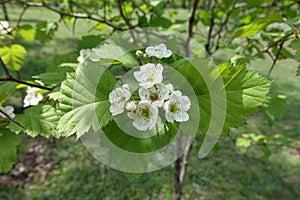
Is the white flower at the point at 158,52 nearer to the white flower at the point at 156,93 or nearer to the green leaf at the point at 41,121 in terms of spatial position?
the white flower at the point at 156,93

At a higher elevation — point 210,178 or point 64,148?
point 210,178


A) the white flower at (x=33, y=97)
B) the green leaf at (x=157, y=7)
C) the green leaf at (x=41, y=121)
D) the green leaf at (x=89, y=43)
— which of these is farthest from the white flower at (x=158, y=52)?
the green leaf at (x=157, y=7)

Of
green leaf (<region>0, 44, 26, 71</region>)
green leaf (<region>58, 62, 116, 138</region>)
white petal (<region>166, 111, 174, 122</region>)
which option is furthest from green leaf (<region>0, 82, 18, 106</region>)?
green leaf (<region>0, 44, 26, 71</region>)

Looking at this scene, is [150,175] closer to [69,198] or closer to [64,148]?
[69,198]

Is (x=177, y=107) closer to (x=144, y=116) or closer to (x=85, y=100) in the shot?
(x=144, y=116)

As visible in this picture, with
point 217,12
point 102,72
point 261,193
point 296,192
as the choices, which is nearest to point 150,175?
point 261,193

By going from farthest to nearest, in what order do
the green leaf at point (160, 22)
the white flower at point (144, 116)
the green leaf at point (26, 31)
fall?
the green leaf at point (26, 31) → the green leaf at point (160, 22) → the white flower at point (144, 116)

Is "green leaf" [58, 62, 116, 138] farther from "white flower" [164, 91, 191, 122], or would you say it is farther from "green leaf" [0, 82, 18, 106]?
"green leaf" [0, 82, 18, 106]

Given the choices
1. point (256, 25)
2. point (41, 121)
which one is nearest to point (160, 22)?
point (256, 25)
